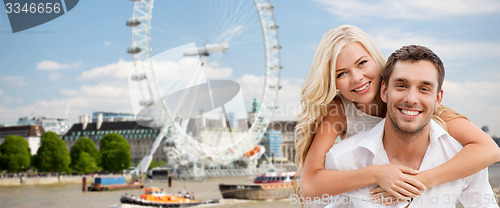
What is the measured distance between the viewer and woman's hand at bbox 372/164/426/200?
3.28 ft

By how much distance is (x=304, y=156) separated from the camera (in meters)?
1.24

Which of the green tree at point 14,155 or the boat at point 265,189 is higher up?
the green tree at point 14,155

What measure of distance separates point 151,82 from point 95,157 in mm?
10705

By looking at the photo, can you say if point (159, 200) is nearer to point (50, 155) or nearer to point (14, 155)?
point (50, 155)

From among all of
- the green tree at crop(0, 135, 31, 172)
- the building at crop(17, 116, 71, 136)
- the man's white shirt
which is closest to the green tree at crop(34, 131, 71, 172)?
the green tree at crop(0, 135, 31, 172)

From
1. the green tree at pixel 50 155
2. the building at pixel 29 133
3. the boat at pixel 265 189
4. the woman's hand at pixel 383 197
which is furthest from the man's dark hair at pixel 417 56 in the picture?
the building at pixel 29 133

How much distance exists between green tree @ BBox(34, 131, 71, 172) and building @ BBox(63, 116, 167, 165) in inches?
513

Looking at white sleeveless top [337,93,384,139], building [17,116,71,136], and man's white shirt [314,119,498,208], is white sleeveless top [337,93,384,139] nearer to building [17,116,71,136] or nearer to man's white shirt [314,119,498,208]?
man's white shirt [314,119,498,208]

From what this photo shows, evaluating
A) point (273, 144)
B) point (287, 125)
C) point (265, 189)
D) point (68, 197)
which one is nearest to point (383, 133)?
point (287, 125)

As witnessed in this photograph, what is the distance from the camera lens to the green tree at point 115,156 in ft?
85.2

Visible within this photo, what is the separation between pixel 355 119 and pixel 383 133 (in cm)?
12

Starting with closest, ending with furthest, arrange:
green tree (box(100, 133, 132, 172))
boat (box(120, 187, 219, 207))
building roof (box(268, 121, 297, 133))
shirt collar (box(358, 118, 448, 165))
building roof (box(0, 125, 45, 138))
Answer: shirt collar (box(358, 118, 448, 165))
building roof (box(268, 121, 297, 133))
boat (box(120, 187, 219, 207))
green tree (box(100, 133, 132, 172))
building roof (box(0, 125, 45, 138))

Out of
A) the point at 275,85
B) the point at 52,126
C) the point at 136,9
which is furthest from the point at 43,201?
the point at 52,126

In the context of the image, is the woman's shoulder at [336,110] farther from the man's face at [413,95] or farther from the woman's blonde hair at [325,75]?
the man's face at [413,95]
